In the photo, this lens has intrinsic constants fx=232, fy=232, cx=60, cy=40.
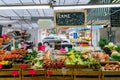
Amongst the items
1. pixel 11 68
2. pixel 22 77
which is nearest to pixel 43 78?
pixel 22 77

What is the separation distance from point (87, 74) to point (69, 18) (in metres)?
3.55

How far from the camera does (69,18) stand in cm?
760

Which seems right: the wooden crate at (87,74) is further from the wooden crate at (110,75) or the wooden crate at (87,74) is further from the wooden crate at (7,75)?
the wooden crate at (7,75)

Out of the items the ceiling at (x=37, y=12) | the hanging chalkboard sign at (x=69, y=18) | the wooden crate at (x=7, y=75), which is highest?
the ceiling at (x=37, y=12)

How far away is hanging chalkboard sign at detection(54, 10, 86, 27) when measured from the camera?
7447 mm

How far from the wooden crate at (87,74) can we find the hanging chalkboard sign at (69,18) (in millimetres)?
3308

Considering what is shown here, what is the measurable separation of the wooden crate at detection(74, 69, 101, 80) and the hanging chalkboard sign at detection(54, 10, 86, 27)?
331cm

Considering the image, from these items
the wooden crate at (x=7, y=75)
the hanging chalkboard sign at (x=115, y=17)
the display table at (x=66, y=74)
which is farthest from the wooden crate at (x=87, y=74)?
the hanging chalkboard sign at (x=115, y=17)

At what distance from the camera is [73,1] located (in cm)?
1226

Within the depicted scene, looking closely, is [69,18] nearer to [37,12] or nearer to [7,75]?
[7,75]

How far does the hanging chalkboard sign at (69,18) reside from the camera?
7447 millimetres

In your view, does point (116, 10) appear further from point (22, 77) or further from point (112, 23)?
point (22, 77)

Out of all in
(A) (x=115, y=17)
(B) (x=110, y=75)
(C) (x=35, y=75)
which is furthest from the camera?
(A) (x=115, y=17)

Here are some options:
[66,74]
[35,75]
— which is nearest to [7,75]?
[35,75]
